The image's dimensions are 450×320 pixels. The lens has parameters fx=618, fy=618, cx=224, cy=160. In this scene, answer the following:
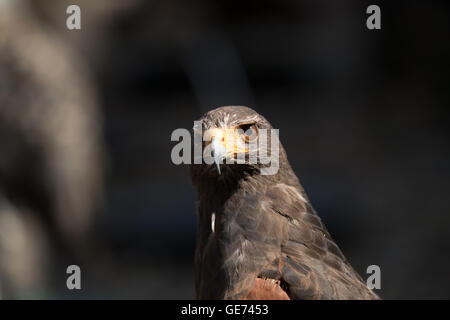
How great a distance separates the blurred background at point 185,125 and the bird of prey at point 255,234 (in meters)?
3.75

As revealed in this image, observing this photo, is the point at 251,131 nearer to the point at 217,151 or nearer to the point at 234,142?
the point at 234,142

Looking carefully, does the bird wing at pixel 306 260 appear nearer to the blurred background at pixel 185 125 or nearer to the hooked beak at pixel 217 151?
the hooked beak at pixel 217 151

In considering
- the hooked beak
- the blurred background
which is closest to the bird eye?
the hooked beak

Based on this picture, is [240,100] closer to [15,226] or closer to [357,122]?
[357,122]

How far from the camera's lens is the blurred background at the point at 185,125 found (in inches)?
254

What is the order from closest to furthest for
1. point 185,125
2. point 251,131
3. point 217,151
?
point 217,151 < point 251,131 < point 185,125

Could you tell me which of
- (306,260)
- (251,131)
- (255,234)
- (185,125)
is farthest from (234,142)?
(185,125)

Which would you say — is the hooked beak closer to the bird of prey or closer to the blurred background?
the bird of prey

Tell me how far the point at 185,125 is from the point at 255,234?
6.11 m

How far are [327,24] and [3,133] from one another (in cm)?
425

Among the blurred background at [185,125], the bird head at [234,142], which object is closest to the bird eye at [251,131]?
the bird head at [234,142]

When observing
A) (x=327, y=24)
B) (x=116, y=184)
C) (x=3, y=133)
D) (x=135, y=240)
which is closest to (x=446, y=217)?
(x=327, y=24)

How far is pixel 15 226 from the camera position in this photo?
6.48 m

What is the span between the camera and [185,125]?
8.55 metres
